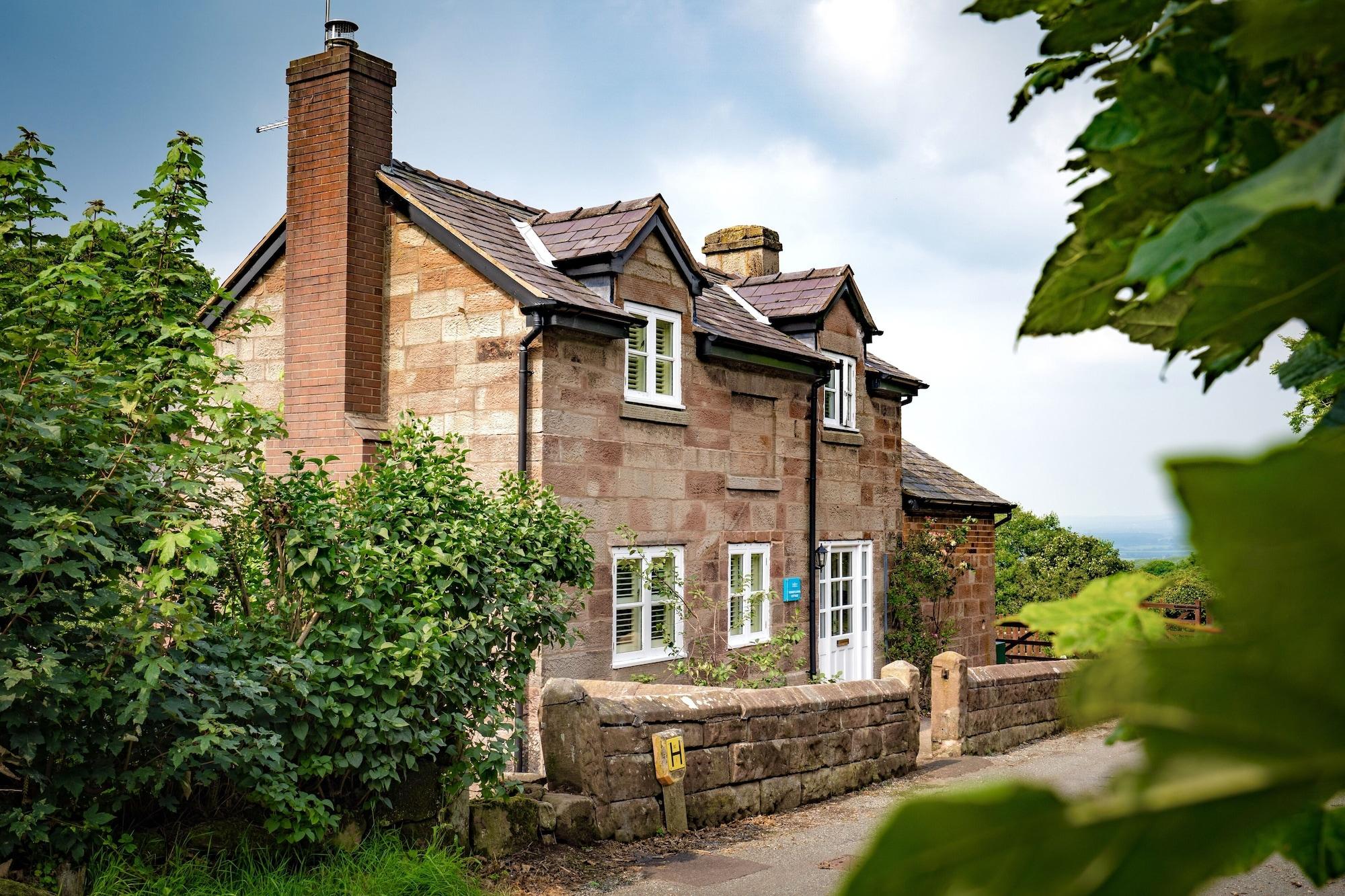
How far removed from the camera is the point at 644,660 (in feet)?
43.0

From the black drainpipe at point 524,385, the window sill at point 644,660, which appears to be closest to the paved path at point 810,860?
the window sill at point 644,660

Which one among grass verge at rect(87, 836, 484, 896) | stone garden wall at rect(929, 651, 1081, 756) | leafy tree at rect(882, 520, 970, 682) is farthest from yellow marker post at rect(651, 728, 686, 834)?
leafy tree at rect(882, 520, 970, 682)

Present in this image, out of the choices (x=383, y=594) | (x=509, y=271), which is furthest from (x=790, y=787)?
(x=509, y=271)

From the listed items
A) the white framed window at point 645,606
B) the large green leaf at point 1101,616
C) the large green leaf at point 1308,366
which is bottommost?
the white framed window at point 645,606

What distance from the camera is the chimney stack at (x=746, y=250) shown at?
1916cm

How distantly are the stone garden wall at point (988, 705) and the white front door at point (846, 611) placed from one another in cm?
235

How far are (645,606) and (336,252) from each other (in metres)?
5.79

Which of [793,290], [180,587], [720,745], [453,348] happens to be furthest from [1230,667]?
[793,290]

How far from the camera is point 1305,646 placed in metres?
0.39

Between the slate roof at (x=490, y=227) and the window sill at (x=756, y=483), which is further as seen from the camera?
the window sill at (x=756, y=483)

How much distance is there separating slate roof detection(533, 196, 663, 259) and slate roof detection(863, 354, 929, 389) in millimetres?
6160

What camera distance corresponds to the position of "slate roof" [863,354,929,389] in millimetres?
18578

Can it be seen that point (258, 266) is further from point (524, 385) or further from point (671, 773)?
point (671, 773)

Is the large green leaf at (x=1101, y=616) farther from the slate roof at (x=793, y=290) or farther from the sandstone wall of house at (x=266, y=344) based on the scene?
the slate roof at (x=793, y=290)
